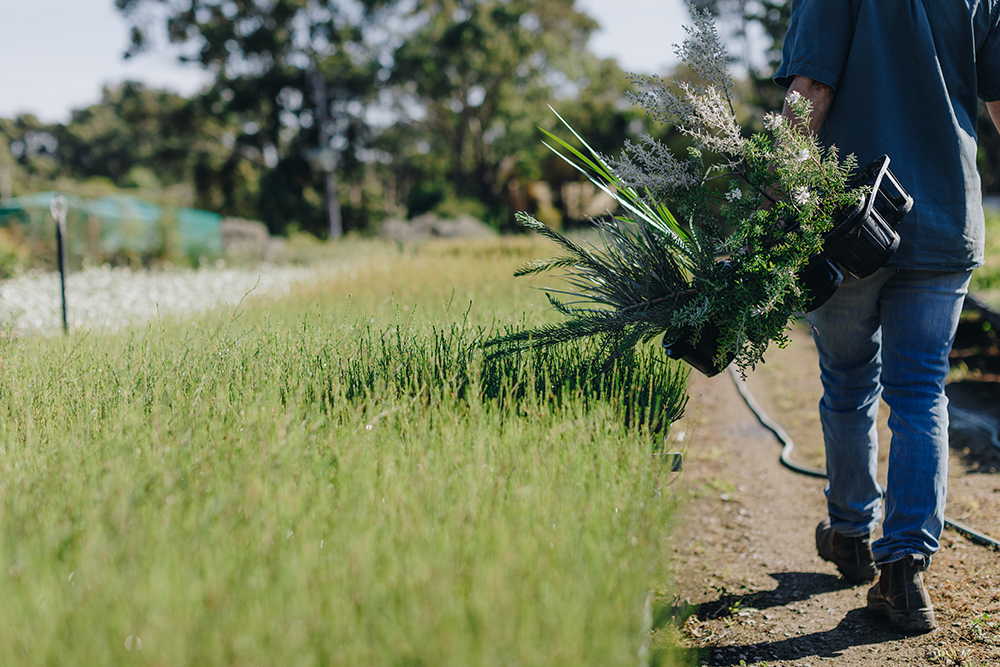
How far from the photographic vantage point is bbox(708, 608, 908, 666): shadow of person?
6.54 feet

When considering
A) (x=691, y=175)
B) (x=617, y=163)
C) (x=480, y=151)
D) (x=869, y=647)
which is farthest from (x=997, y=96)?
(x=480, y=151)

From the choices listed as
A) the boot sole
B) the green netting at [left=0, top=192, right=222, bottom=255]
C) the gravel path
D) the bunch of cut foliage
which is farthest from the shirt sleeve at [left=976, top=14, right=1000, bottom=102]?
the green netting at [left=0, top=192, right=222, bottom=255]

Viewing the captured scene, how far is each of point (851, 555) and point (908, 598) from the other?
41 cm

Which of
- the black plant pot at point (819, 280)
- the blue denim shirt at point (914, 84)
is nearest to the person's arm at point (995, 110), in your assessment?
the blue denim shirt at point (914, 84)

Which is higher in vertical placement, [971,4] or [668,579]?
[971,4]

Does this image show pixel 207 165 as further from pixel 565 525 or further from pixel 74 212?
pixel 565 525

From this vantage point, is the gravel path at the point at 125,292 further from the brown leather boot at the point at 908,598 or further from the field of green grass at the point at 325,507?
the brown leather boot at the point at 908,598

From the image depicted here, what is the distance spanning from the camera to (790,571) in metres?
2.65

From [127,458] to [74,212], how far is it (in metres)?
13.1

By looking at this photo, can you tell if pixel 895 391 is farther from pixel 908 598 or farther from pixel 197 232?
pixel 197 232

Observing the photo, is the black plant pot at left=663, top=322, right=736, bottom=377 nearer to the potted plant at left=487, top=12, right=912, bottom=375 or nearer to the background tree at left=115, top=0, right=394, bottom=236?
the potted plant at left=487, top=12, right=912, bottom=375

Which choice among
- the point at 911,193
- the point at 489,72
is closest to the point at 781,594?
the point at 911,193

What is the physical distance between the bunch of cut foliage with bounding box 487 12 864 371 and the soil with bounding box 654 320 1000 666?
A: 43 cm

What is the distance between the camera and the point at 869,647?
202 centimetres
